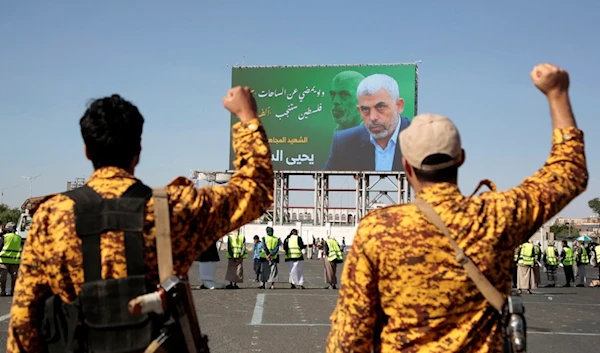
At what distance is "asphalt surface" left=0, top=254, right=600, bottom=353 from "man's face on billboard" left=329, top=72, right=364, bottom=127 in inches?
1611

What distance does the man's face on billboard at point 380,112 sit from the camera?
189 ft

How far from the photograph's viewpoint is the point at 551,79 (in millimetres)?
2752

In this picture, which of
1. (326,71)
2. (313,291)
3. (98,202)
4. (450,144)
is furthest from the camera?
(326,71)

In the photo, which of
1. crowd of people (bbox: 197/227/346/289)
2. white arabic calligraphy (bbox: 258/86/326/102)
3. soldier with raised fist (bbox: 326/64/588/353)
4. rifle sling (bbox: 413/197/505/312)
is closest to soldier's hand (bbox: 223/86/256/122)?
soldier with raised fist (bbox: 326/64/588/353)

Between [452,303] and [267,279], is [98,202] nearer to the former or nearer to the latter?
[452,303]

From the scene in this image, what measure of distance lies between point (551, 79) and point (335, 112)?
5684cm

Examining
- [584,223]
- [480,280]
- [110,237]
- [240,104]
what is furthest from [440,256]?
[584,223]

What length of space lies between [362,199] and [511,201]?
61884 millimetres

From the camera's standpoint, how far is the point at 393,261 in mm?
2594

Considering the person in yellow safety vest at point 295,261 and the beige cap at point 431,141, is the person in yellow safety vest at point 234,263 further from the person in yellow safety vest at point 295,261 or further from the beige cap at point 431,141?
the beige cap at point 431,141

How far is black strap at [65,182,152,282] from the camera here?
2439 millimetres

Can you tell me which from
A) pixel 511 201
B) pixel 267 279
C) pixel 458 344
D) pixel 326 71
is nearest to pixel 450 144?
pixel 511 201

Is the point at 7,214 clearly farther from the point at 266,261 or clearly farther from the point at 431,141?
the point at 431,141

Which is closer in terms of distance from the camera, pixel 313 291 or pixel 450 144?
pixel 450 144
